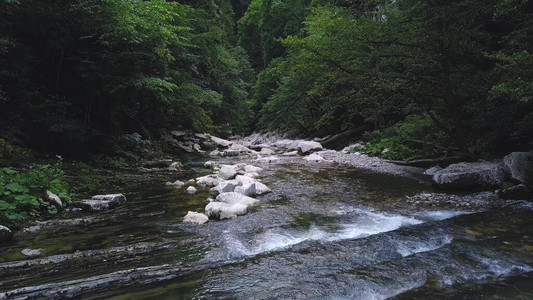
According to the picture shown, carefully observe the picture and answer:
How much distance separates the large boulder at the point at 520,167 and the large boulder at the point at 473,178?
0.86 ft

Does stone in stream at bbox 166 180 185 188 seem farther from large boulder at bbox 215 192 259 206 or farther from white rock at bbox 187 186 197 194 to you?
large boulder at bbox 215 192 259 206

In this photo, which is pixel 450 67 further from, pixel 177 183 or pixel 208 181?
pixel 177 183

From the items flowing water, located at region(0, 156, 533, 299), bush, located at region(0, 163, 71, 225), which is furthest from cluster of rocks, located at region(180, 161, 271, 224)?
bush, located at region(0, 163, 71, 225)

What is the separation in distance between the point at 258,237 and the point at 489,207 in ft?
15.0

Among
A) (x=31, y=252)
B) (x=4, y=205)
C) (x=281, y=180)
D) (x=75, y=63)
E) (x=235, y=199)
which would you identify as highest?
(x=75, y=63)

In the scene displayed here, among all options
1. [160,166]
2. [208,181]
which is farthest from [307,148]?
[208,181]

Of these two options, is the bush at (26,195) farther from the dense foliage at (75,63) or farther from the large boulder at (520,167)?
the large boulder at (520,167)

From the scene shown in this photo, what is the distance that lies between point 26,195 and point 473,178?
9212 millimetres

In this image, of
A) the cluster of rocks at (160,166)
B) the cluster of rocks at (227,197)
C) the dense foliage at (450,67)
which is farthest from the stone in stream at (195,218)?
the dense foliage at (450,67)

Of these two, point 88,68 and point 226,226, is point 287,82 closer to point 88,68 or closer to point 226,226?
point 88,68

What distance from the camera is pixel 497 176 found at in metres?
6.71

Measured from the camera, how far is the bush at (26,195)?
452 centimetres

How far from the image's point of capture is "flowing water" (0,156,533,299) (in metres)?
2.92

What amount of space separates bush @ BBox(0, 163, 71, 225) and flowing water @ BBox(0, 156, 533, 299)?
1.88 feet
